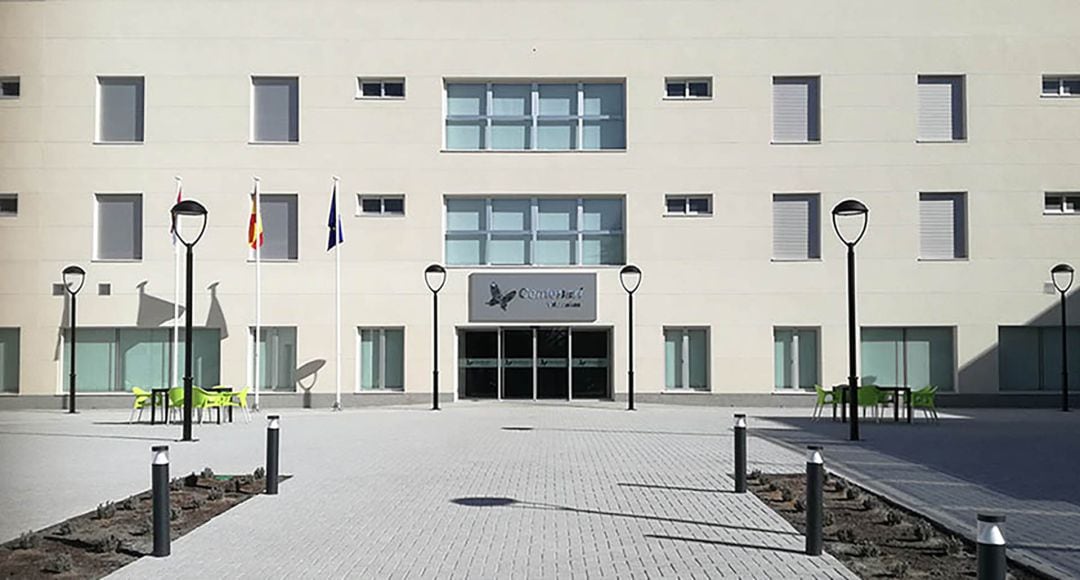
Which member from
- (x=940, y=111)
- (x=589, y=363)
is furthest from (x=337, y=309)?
(x=940, y=111)

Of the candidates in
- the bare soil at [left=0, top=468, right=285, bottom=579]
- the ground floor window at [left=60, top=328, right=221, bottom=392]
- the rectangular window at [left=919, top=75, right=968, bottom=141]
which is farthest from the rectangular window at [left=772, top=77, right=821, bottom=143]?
the bare soil at [left=0, top=468, right=285, bottom=579]

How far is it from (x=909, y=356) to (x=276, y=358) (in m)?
17.9

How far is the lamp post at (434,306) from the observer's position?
30.7 meters

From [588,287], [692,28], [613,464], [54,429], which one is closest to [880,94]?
[692,28]

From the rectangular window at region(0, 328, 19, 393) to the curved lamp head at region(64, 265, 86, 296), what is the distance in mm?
2745

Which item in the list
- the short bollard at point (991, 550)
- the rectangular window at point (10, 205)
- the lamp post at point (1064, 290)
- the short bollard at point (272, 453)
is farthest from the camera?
the rectangular window at point (10, 205)

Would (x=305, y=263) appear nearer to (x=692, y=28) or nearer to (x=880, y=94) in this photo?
(x=692, y=28)

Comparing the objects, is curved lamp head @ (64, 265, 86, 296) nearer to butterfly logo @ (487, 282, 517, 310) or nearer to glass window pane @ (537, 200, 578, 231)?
butterfly logo @ (487, 282, 517, 310)

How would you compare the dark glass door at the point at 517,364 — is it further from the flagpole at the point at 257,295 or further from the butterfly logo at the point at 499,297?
the flagpole at the point at 257,295

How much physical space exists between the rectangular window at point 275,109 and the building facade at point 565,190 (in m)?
0.06

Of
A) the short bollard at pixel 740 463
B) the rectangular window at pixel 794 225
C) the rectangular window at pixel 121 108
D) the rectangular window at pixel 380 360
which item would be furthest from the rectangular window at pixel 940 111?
the short bollard at pixel 740 463

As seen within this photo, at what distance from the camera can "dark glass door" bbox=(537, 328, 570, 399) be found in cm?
3347

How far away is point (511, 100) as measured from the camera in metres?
33.5

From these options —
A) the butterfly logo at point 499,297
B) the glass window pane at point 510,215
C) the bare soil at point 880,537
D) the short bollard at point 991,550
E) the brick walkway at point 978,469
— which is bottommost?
the brick walkway at point 978,469
